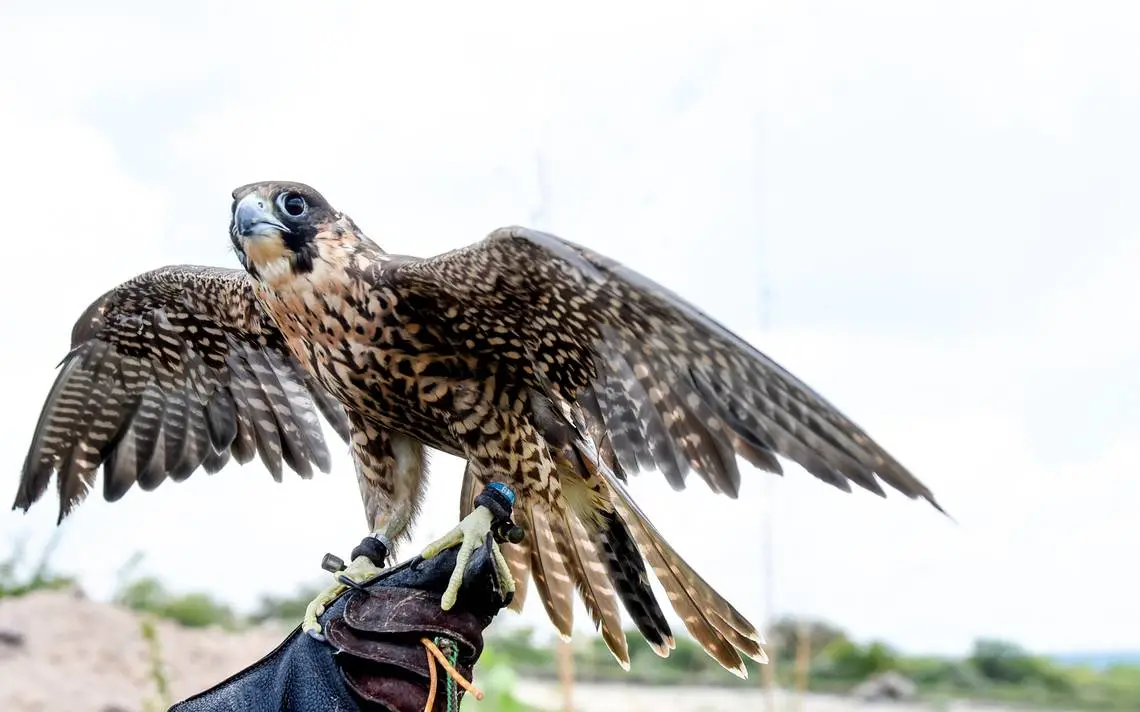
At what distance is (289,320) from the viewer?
2.43m

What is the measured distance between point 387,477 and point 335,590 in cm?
33

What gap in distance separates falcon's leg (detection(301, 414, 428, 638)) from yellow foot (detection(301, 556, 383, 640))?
0.08 metres

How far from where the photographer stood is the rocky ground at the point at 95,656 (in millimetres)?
5180

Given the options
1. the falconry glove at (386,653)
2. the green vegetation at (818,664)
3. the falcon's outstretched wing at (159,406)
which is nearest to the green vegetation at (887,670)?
the green vegetation at (818,664)

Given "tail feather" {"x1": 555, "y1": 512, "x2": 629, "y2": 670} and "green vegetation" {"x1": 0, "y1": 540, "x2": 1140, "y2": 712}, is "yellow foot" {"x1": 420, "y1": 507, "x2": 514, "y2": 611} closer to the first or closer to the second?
"tail feather" {"x1": 555, "y1": 512, "x2": 629, "y2": 670}

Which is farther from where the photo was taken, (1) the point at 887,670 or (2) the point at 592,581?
(1) the point at 887,670

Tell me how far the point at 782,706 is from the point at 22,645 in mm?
3987

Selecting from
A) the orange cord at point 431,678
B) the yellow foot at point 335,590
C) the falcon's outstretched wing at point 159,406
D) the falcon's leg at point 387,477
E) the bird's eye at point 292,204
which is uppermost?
the bird's eye at point 292,204

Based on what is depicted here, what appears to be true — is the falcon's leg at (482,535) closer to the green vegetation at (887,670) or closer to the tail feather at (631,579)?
the tail feather at (631,579)

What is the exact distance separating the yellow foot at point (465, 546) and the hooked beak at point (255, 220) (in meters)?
0.69

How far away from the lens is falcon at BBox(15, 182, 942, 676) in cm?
210

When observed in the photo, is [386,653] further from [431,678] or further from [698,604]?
[698,604]

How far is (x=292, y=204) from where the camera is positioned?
243cm

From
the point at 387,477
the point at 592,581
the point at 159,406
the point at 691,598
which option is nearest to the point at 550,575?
the point at 592,581
